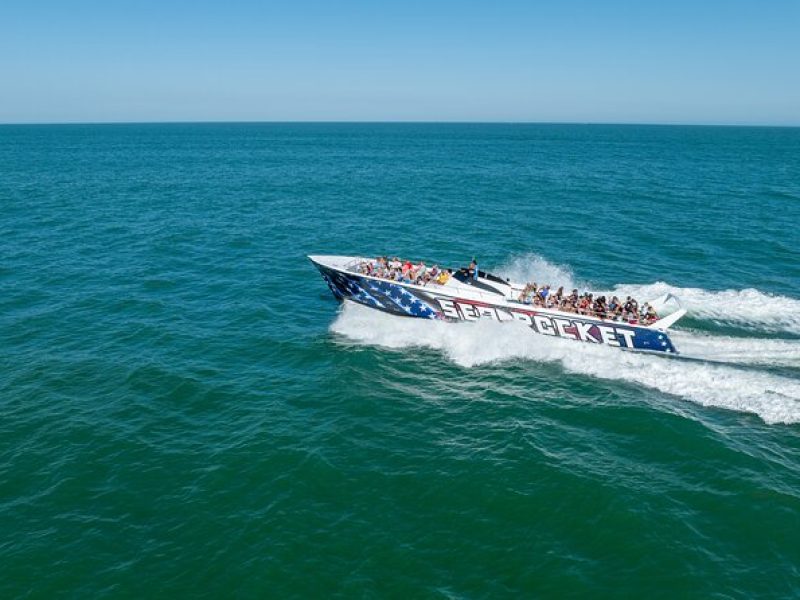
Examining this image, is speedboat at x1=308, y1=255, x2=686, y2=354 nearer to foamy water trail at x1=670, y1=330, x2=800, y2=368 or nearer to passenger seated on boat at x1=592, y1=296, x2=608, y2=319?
passenger seated on boat at x1=592, y1=296, x2=608, y2=319

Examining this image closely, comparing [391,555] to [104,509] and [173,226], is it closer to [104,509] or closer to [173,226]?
[104,509]

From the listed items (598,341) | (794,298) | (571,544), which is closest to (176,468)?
(571,544)

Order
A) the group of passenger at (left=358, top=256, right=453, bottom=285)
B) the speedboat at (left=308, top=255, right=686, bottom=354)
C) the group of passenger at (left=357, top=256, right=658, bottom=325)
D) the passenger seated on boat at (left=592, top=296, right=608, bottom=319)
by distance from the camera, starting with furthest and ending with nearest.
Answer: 1. the group of passenger at (left=358, top=256, right=453, bottom=285)
2. the passenger seated on boat at (left=592, top=296, right=608, bottom=319)
3. the group of passenger at (left=357, top=256, right=658, bottom=325)
4. the speedboat at (left=308, top=255, right=686, bottom=354)

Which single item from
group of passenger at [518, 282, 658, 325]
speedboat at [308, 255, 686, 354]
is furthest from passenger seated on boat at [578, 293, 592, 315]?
speedboat at [308, 255, 686, 354]

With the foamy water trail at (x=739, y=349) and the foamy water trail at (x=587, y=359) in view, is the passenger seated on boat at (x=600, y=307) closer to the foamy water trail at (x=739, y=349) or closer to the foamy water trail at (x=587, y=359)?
the foamy water trail at (x=587, y=359)

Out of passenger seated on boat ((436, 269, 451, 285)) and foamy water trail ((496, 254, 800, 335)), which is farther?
passenger seated on boat ((436, 269, 451, 285))

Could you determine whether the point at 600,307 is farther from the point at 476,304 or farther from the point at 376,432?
the point at 376,432

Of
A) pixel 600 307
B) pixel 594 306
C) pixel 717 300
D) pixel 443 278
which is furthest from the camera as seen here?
pixel 717 300

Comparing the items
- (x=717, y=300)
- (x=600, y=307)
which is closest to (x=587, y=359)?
(x=600, y=307)
